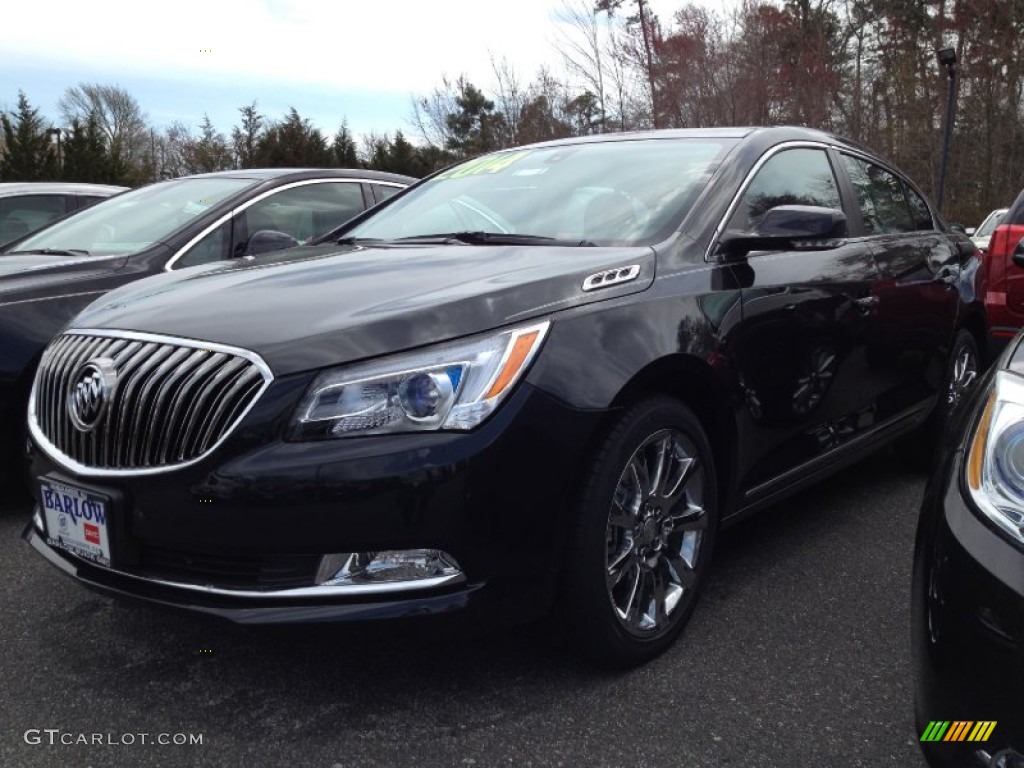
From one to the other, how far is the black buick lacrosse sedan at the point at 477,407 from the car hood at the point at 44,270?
1.10 metres

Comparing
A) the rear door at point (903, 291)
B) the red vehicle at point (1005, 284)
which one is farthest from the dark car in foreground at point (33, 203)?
the red vehicle at point (1005, 284)

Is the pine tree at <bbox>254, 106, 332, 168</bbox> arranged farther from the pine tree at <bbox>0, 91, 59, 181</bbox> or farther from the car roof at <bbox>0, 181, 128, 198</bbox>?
the car roof at <bbox>0, 181, 128, 198</bbox>

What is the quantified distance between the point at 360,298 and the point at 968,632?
5.01 ft

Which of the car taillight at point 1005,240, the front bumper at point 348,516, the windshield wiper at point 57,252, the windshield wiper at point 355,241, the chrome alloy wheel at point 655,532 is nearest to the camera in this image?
the front bumper at point 348,516

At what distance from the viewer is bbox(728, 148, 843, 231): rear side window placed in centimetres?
311

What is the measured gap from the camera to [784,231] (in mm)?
2926

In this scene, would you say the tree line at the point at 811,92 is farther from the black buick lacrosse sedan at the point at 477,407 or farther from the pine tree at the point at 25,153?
the black buick lacrosse sedan at the point at 477,407

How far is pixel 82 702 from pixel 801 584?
2223mm

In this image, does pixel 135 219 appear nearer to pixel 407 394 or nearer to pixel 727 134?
pixel 727 134

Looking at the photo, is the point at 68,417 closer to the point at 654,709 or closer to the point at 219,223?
the point at 654,709

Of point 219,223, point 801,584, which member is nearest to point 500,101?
point 219,223

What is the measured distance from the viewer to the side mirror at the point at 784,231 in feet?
9.52

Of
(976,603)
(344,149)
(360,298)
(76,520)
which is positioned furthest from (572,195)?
(344,149)

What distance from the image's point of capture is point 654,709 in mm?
2357
